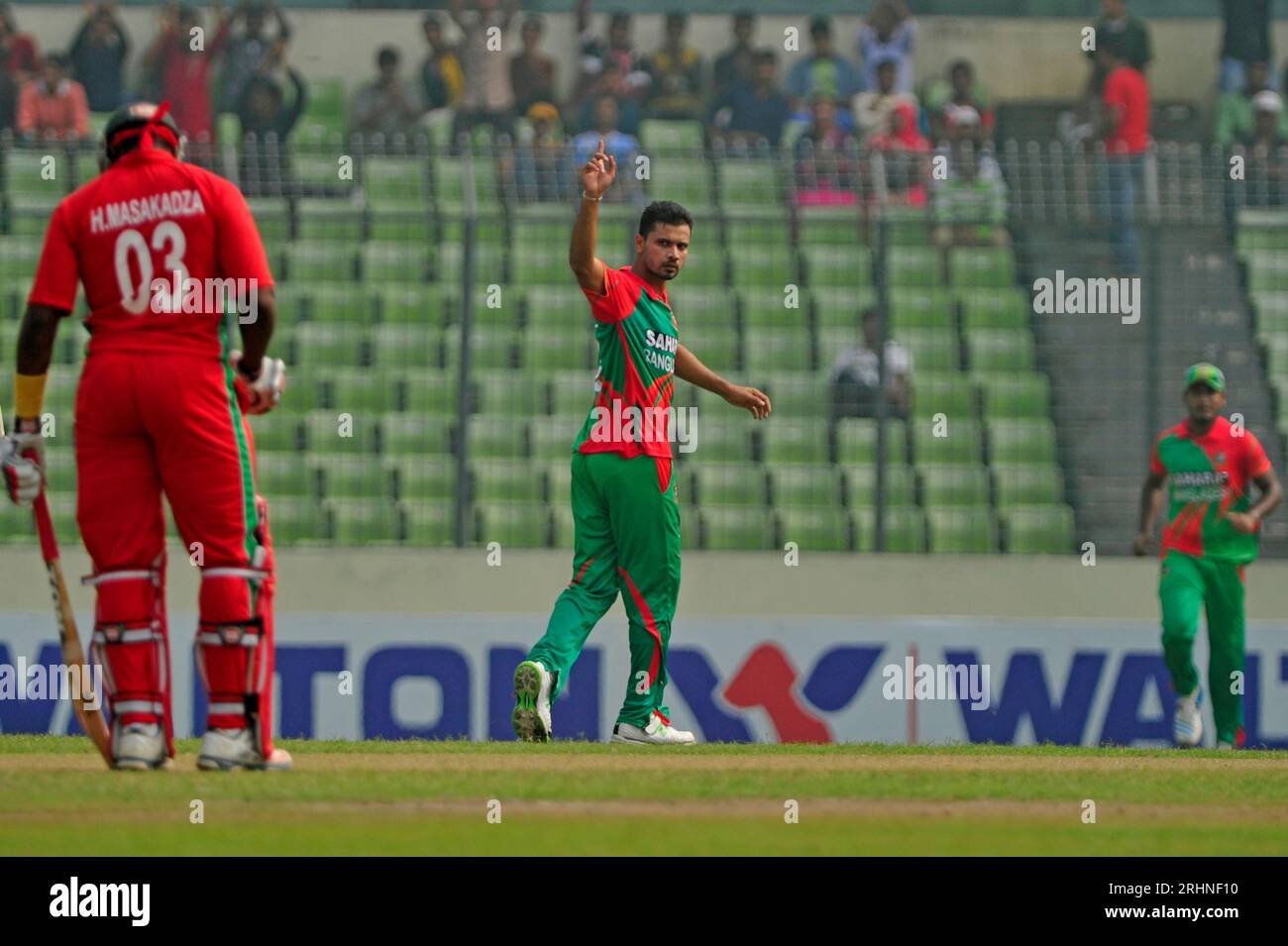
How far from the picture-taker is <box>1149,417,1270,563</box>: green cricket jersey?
12516 millimetres

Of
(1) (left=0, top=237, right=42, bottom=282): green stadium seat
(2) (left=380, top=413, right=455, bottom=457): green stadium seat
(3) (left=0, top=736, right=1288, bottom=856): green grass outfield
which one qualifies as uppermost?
(1) (left=0, top=237, right=42, bottom=282): green stadium seat

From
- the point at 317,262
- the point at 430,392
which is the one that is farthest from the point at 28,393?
the point at 317,262

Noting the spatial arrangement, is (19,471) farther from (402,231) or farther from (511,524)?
(402,231)

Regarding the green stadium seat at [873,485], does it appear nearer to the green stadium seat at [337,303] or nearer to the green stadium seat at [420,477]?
the green stadium seat at [420,477]

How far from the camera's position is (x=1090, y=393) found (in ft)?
51.5

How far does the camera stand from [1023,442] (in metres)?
15.8

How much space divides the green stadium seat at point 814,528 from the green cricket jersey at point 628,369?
251 inches

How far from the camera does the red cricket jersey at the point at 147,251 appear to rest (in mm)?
6844

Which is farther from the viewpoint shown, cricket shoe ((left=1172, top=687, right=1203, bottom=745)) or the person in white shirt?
the person in white shirt

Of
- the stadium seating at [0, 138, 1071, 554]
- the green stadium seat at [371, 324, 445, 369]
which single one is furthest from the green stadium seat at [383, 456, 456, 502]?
the green stadium seat at [371, 324, 445, 369]

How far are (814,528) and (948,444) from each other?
1.17 m

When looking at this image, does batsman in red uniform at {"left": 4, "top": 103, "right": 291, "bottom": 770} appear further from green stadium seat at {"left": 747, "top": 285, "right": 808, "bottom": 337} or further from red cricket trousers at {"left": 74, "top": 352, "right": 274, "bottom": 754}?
green stadium seat at {"left": 747, "top": 285, "right": 808, "bottom": 337}

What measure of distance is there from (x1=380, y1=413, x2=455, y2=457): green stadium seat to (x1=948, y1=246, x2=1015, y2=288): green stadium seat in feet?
13.0

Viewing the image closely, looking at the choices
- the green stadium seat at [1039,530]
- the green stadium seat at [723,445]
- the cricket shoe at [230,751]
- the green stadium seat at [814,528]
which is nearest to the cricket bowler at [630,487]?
the cricket shoe at [230,751]
